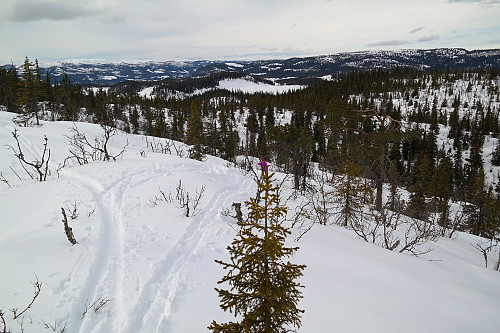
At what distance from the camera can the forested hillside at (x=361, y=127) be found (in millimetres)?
16797

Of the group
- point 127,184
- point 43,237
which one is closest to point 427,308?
point 43,237

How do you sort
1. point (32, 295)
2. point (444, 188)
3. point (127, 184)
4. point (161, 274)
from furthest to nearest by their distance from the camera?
point (444, 188) < point (127, 184) < point (161, 274) < point (32, 295)

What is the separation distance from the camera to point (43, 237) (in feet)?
19.3

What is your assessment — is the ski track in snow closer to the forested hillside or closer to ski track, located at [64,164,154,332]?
ski track, located at [64,164,154,332]

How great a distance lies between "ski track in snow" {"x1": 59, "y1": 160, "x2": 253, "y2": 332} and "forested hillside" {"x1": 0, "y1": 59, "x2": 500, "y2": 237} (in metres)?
8.40

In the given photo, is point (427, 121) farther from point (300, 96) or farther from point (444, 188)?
point (444, 188)

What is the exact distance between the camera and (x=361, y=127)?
32.2 m

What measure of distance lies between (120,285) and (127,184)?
653 cm

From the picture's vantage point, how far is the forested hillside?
55.1 ft

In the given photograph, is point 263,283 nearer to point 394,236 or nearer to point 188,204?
point 188,204

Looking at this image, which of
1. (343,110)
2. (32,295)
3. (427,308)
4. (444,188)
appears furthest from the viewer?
(444,188)

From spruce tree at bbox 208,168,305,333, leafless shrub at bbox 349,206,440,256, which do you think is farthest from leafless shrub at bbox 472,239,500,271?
spruce tree at bbox 208,168,305,333

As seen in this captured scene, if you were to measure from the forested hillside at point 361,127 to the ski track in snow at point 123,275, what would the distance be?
8396 mm

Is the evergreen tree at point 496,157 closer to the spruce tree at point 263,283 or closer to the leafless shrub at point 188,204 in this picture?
the leafless shrub at point 188,204
